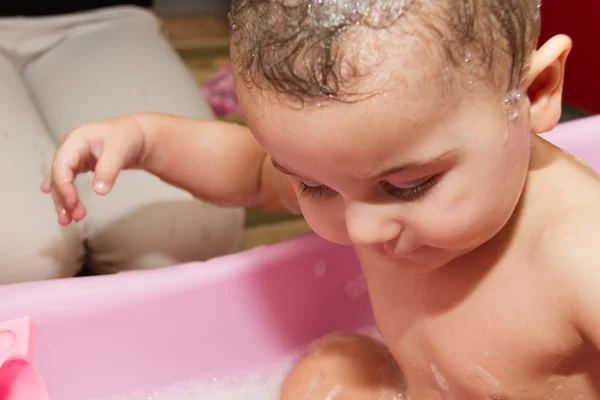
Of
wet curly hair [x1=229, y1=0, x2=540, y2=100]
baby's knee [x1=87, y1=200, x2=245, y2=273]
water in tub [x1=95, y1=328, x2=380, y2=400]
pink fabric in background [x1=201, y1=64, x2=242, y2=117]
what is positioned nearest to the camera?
wet curly hair [x1=229, y1=0, x2=540, y2=100]

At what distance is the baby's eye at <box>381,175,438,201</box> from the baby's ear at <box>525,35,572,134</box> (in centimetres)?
12

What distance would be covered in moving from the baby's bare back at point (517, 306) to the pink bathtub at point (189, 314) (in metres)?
0.23

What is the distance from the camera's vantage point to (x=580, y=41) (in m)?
1.66

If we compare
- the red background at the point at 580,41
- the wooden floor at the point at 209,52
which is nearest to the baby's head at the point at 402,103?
the wooden floor at the point at 209,52

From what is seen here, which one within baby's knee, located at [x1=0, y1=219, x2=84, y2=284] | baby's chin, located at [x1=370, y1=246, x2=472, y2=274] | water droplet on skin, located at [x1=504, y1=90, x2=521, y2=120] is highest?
water droplet on skin, located at [x1=504, y1=90, x2=521, y2=120]

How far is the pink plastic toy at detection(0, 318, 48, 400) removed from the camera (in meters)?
0.74

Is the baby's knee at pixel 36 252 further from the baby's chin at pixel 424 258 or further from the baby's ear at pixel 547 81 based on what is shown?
the baby's ear at pixel 547 81

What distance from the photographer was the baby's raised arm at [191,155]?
0.87 metres

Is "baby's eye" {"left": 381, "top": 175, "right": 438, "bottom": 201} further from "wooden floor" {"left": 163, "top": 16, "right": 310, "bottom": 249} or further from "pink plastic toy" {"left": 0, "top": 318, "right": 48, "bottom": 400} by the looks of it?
"wooden floor" {"left": 163, "top": 16, "right": 310, "bottom": 249}

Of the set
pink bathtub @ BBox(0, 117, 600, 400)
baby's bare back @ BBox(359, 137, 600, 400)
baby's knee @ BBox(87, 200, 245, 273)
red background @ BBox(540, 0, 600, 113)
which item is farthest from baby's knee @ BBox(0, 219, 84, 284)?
red background @ BBox(540, 0, 600, 113)

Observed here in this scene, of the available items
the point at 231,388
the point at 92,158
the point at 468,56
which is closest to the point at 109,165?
the point at 92,158

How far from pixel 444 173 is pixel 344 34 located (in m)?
0.15

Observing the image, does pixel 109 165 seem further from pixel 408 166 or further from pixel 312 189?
pixel 408 166

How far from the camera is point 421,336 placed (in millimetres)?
773
